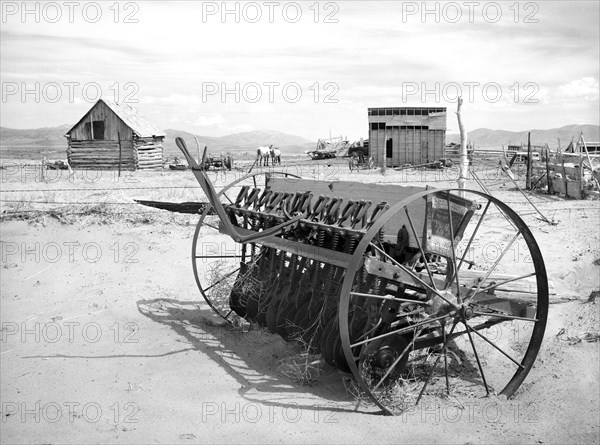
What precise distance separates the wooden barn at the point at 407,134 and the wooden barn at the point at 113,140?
469 inches

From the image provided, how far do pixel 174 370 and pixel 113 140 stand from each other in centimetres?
2641

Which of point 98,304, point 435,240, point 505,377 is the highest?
point 435,240

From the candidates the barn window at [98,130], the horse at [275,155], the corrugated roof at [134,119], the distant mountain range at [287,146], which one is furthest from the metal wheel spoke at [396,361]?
the distant mountain range at [287,146]

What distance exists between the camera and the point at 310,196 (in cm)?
650

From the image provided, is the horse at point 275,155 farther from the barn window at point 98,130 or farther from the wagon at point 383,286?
the wagon at point 383,286

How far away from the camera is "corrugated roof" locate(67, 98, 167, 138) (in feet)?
101

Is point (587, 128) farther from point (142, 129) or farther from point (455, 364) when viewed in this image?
point (455, 364)

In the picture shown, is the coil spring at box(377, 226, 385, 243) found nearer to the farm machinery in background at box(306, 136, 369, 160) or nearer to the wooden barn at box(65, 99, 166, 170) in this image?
the wooden barn at box(65, 99, 166, 170)

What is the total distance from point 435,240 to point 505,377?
2379mm

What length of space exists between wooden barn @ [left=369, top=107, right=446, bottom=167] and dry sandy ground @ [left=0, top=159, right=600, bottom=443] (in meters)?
23.3

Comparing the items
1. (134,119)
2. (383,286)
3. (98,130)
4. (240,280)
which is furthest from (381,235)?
(98,130)

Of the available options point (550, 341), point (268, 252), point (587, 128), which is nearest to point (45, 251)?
point (268, 252)

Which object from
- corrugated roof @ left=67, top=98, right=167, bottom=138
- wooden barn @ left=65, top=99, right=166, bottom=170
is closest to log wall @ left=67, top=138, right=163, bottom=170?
wooden barn @ left=65, top=99, right=166, bottom=170

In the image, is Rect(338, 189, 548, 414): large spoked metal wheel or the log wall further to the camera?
the log wall
